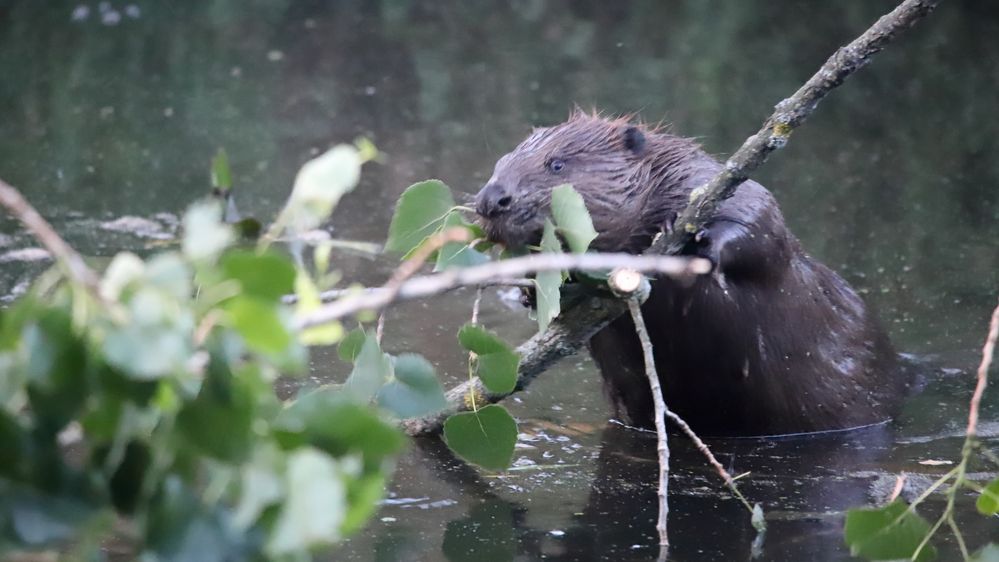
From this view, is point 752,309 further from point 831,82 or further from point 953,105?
point 953,105

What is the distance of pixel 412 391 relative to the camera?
86.6 inches

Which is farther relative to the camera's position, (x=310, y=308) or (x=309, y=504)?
(x=310, y=308)

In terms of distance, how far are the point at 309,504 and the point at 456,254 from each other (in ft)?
4.89

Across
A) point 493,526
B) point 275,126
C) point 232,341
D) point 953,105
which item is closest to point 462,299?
point 493,526

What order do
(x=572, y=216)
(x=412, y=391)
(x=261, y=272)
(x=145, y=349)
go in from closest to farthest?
(x=145, y=349) < (x=261, y=272) < (x=412, y=391) < (x=572, y=216)

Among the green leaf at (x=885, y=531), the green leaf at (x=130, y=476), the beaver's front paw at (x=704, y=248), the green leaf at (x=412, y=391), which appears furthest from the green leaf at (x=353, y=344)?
the green leaf at (x=130, y=476)

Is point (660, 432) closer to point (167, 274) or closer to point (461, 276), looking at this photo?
point (461, 276)

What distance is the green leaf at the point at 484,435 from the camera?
2660 mm

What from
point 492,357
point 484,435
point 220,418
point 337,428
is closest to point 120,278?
point 220,418

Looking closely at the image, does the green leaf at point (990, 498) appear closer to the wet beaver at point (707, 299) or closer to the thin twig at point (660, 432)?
the thin twig at point (660, 432)

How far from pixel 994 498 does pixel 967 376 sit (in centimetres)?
212

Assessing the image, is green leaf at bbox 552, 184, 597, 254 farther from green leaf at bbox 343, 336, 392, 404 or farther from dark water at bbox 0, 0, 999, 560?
dark water at bbox 0, 0, 999, 560

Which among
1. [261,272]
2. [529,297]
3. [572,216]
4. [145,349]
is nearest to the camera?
[145,349]

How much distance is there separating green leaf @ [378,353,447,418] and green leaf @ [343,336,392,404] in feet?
0.11
